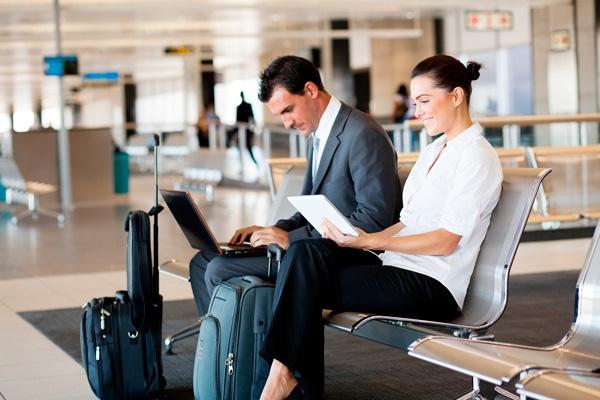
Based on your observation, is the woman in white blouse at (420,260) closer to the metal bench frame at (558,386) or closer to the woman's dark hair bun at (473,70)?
the woman's dark hair bun at (473,70)

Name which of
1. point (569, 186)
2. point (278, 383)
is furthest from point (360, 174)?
point (569, 186)

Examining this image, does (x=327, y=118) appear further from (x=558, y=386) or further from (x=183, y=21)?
(x=183, y=21)

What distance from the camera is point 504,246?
3838mm

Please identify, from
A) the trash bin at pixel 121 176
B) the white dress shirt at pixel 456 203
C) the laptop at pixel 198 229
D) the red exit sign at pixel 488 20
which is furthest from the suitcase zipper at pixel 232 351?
the red exit sign at pixel 488 20

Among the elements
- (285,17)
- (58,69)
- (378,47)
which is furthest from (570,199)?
(378,47)

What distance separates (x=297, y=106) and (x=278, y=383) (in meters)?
1.16

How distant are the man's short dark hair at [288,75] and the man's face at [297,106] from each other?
19 millimetres

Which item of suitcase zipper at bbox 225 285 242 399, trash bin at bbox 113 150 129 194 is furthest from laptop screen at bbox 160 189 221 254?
trash bin at bbox 113 150 129 194

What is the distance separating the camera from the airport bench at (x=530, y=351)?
9.60 feet

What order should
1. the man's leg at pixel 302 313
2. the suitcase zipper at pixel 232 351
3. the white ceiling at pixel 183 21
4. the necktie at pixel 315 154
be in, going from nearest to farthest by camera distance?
1. the man's leg at pixel 302 313
2. the suitcase zipper at pixel 232 351
3. the necktie at pixel 315 154
4. the white ceiling at pixel 183 21

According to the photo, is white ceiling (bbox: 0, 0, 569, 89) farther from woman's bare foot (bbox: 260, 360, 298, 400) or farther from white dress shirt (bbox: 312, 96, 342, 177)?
woman's bare foot (bbox: 260, 360, 298, 400)

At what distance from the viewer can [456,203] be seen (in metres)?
3.73

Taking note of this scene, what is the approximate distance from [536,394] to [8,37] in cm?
2759

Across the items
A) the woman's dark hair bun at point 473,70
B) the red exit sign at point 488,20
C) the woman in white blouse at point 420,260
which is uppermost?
→ the red exit sign at point 488,20
